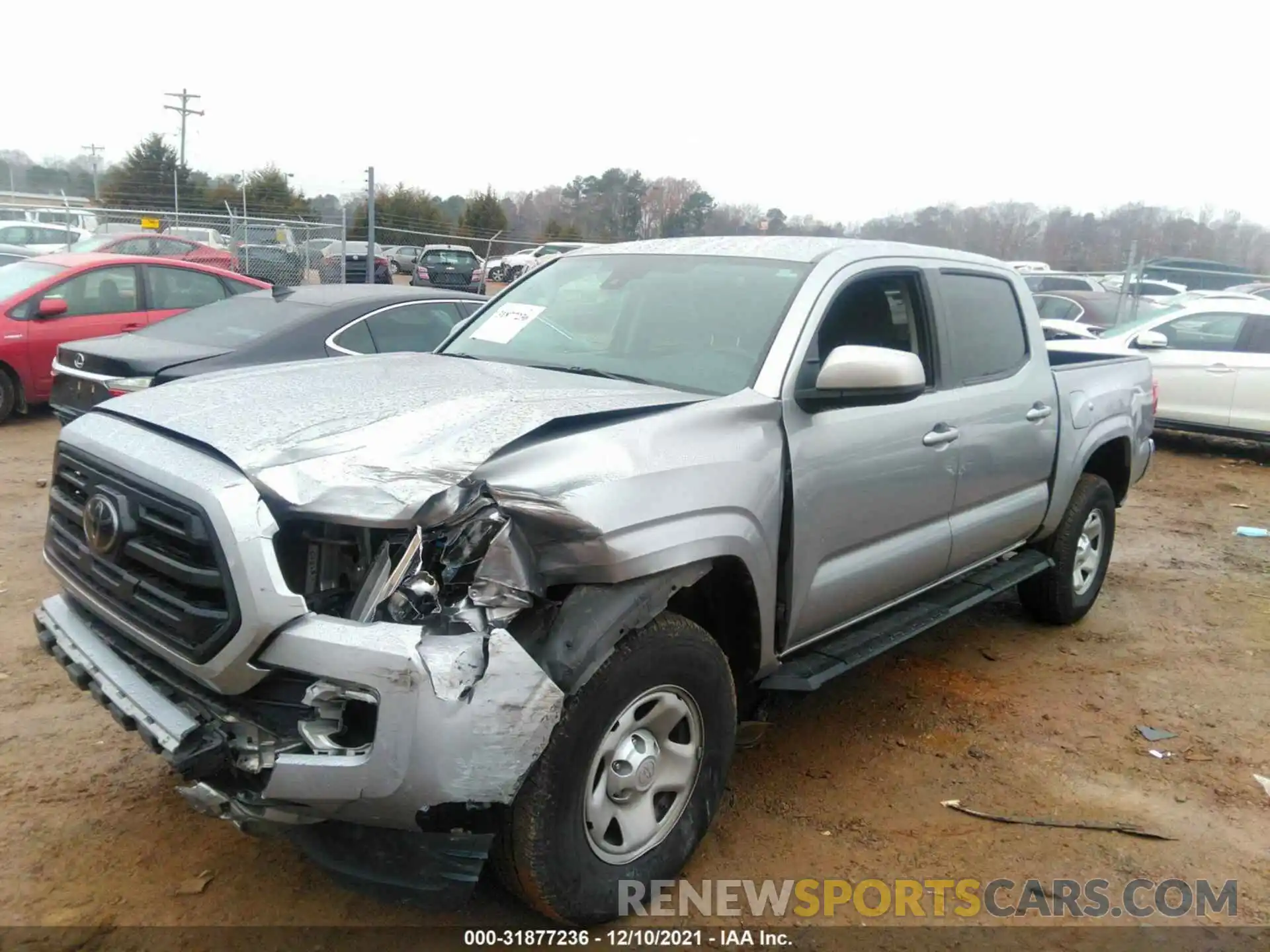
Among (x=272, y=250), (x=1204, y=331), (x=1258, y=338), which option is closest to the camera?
(x=1258, y=338)

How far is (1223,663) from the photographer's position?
512 cm

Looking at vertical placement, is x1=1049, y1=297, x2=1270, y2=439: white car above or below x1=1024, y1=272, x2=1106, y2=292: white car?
below

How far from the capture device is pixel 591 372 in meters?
3.55

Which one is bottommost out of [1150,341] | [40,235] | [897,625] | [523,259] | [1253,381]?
[897,625]

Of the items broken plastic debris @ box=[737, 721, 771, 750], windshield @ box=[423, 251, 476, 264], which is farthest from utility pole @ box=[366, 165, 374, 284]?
broken plastic debris @ box=[737, 721, 771, 750]

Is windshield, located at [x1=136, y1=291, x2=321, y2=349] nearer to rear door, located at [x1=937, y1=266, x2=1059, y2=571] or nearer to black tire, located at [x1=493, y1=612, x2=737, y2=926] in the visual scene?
rear door, located at [x1=937, y1=266, x2=1059, y2=571]

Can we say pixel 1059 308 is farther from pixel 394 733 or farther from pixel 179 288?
pixel 394 733

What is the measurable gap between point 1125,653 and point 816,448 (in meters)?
2.98

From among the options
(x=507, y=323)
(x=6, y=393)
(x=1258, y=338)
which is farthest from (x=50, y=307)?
(x=1258, y=338)

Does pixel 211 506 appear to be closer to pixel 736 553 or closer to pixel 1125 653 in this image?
pixel 736 553

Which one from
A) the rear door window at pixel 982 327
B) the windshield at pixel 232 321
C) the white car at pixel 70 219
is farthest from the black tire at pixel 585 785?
the white car at pixel 70 219

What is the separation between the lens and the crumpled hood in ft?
7.86

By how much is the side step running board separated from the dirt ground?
1.69 ft

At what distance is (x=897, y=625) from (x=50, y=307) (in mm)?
8683
